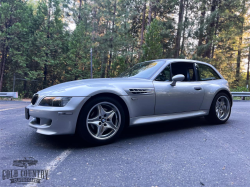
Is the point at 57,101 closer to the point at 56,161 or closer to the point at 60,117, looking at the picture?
the point at 60,117

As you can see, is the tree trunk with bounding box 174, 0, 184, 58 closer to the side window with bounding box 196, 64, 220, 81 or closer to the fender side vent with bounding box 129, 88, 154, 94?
the side window with bounding box 196, 64, 220, 81

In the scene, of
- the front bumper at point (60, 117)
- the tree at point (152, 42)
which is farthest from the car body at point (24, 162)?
the tree at point (152, 42)

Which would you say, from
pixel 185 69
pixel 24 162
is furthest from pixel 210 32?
pixel 24 162

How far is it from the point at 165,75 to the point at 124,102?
109cm

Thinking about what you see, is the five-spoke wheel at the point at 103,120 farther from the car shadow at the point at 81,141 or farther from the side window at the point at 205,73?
the side window at the point at 205,73

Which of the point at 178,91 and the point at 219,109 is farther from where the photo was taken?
the point at 219,109

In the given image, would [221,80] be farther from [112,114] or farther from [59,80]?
[59,80]

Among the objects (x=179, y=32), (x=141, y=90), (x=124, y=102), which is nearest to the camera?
(x=124, y=102)

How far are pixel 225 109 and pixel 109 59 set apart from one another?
21.8 meters

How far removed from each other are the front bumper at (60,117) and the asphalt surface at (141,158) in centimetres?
27

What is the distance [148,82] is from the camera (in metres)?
2.95

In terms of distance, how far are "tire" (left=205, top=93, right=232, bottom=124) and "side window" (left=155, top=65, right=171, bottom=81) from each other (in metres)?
1.30

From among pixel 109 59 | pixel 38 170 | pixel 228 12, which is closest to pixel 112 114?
pixel 38 170

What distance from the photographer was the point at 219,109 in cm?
393
